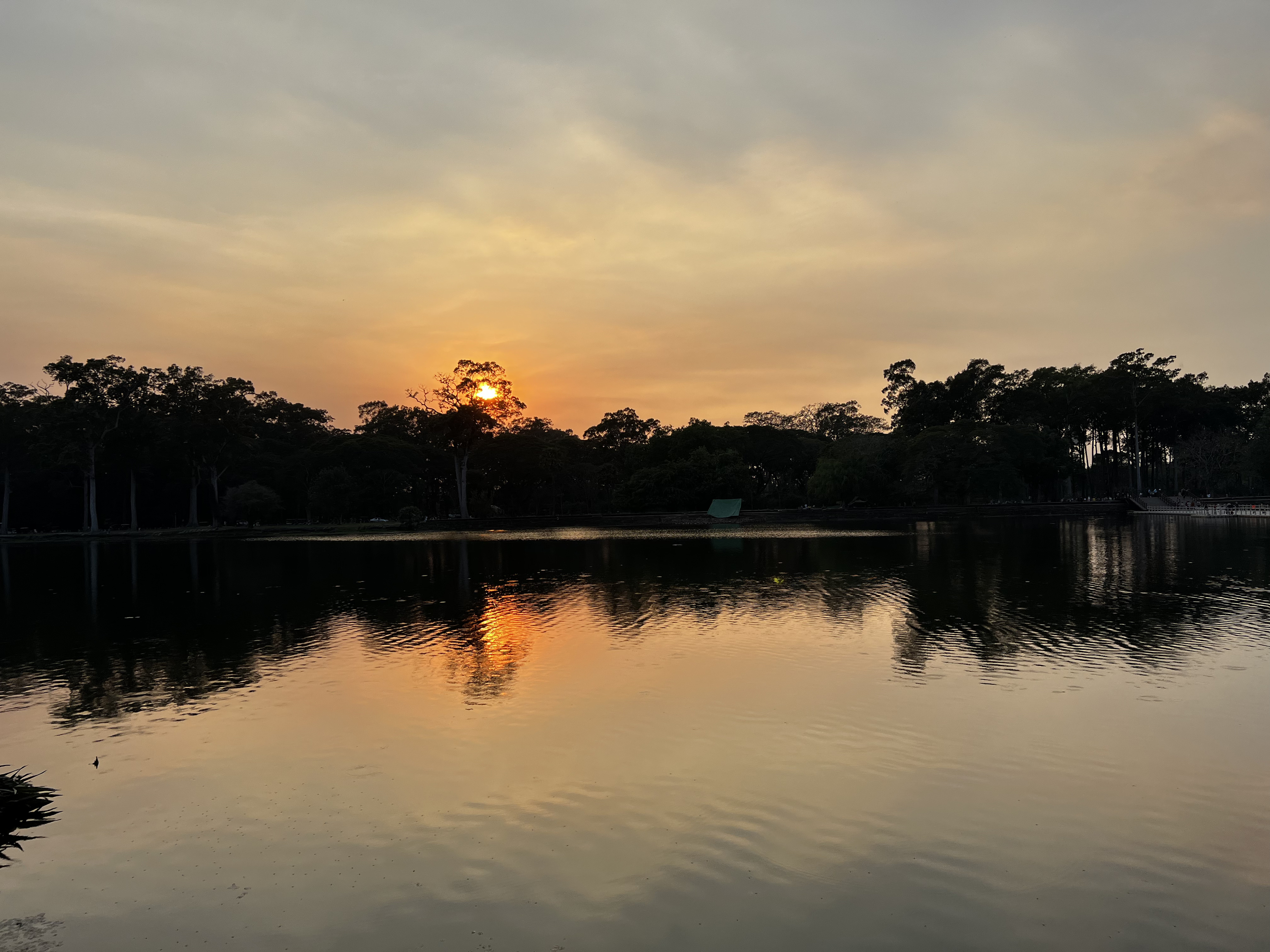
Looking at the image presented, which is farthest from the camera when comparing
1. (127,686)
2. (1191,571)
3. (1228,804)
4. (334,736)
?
(1191,571)

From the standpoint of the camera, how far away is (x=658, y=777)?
10.3 meters

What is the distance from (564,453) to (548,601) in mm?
79397

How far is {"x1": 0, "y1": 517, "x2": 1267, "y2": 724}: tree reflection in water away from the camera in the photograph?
56.5 feet

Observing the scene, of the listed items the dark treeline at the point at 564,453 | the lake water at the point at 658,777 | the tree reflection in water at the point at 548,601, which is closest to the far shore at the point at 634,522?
the dark treeline at the point at 564,453

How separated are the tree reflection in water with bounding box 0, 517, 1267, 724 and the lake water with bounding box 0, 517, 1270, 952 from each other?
0.79ft

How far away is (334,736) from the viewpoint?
12.3 meters

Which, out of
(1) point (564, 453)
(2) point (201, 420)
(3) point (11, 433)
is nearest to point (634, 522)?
(1) point (564, 453)

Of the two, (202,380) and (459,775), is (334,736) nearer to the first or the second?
(459,775)

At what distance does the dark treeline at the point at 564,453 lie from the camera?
286 ft

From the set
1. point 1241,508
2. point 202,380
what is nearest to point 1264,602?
point 1241,508

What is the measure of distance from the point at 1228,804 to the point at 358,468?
94119 millimetres

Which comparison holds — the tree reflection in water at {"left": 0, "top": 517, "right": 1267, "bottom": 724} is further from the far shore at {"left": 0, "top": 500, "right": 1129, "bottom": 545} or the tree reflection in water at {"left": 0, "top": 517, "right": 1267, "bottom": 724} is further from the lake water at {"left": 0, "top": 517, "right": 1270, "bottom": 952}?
the far shore at {"left": 0, "top": 500, "right": 1129, "bottom": 545}

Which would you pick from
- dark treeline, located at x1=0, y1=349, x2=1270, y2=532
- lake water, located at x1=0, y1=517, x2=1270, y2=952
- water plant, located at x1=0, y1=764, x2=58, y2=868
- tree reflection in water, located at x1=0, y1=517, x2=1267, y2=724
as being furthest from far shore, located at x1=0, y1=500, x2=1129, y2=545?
water plant, located at x1=0, y1=764, x2=58, y2=868

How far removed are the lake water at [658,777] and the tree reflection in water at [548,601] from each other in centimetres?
24
